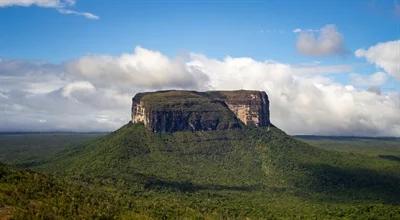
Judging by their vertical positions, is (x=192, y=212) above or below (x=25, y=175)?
below

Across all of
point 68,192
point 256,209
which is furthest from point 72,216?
point 256,209

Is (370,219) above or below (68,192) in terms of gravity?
below

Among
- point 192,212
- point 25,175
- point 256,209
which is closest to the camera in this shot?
point 25,175

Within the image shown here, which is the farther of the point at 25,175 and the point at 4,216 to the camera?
the point at 25,175

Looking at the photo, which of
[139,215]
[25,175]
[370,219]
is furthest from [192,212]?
[370,219]

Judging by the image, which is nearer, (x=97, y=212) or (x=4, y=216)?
(x=4, y=216)

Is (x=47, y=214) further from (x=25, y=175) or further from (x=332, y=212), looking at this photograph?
(x=332, y=212)

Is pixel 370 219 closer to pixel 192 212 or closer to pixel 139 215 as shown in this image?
pixel 192 212

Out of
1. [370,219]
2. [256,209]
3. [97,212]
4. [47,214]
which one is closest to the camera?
[47,214]

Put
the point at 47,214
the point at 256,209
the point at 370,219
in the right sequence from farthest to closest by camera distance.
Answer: the point at 256,209, the point at 370,219, the point at 47,214
